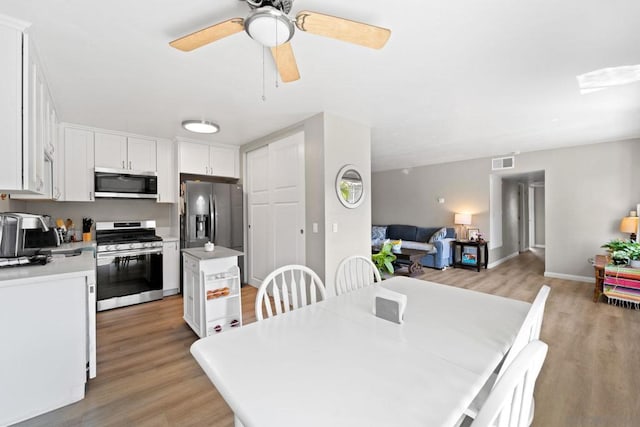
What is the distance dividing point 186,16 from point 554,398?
11.0ft

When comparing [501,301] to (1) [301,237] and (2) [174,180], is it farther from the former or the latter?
(2) [174,180]

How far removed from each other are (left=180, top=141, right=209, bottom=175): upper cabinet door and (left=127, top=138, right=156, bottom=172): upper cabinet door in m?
0.42

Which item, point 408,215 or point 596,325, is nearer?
point 596,325

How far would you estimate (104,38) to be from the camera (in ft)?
5.63

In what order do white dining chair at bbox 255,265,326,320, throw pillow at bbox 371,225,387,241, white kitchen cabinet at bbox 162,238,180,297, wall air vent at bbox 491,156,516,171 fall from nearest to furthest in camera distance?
white dining chair at bbox 255,265,326,320, white kitchen cabinet at bbox 162,238,180,297, wall air vent at bbox 491,156,516,171, throw pillow at bbox 371,225,387,241

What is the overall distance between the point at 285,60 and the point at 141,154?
3232 mm

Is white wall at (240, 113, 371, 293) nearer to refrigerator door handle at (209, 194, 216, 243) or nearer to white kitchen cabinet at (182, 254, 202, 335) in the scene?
white kitchen cabinet at (182, 254, 202, 335)

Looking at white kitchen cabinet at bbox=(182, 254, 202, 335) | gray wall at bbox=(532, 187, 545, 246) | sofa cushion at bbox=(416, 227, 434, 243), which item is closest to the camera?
white kitchen cabinet at bbox=(182, 254, 202, 335)

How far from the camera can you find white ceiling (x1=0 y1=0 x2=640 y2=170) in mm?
1518

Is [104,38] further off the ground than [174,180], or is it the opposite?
[104,38]

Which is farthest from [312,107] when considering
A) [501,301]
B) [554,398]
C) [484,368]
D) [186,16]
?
[554,398]

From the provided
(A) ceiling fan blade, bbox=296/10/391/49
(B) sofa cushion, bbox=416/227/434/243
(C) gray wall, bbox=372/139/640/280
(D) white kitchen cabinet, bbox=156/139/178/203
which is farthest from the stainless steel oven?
(C) gray wall, bbox=372/139/640/280

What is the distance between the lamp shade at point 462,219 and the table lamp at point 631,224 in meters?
2.16

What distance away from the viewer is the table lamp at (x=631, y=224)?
13.1 feet
